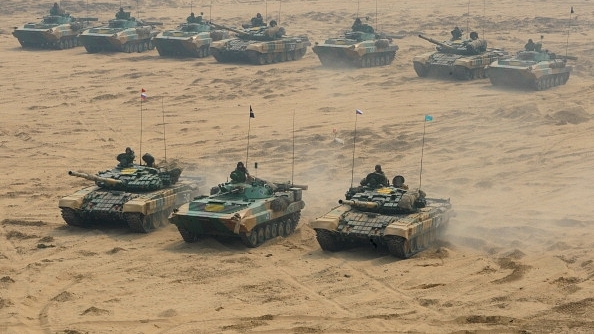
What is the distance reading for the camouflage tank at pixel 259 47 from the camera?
52906 millimetres

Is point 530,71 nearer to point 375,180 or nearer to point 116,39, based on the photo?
point 116,39

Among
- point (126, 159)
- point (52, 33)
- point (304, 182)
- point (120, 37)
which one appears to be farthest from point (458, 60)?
point (126, 159)

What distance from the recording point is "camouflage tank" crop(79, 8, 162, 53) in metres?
56.6

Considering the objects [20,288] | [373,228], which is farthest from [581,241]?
[20,288]

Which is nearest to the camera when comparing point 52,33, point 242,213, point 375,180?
point 242,213

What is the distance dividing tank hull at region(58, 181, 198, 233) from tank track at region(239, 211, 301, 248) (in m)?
2.53

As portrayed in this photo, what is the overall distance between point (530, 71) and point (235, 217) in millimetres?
23413

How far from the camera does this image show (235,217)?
2461 centimetres

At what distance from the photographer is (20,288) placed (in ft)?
73.2

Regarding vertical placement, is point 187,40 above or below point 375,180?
below

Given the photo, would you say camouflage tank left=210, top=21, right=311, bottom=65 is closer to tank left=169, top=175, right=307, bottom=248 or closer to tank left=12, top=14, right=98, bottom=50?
tank left=12, top=14, right=98, bottom=50

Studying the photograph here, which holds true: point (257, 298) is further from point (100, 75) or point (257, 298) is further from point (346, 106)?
point (100, 75)

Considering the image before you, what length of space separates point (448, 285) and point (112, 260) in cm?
684

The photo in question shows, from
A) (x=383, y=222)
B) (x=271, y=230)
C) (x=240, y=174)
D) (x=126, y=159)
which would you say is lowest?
(x=271, y=230)
